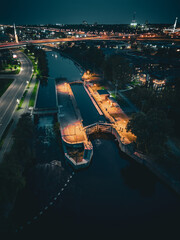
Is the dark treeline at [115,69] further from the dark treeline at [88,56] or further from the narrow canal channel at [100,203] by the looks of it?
the narrow canal channel at [100,203]

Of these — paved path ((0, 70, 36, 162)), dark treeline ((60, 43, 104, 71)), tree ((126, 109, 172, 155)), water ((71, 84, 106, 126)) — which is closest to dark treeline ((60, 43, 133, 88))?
dark treeline ((60, 43, 104, 71))

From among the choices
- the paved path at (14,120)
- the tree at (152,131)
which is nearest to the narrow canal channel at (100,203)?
the tree at (152,131)

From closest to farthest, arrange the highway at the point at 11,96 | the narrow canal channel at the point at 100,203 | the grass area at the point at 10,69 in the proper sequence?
the narrow canal channel at the point at 100,203 → the highway at the point at 11,96 → the grass area at the point at 10,69

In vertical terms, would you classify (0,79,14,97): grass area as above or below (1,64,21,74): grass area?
below

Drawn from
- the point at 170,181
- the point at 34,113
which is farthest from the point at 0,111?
the point at 170,181

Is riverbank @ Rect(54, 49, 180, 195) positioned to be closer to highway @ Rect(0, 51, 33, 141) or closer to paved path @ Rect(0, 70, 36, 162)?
paved path @ Rect(0, 70, 36, 162)

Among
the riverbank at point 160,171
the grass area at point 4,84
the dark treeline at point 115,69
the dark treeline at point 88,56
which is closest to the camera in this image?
the riverbank at point 160,171
